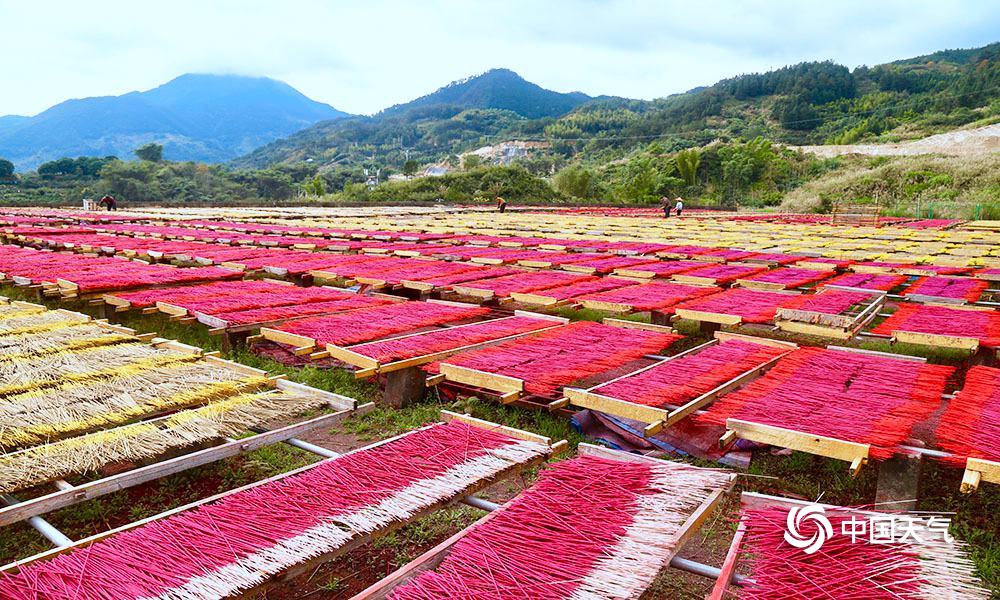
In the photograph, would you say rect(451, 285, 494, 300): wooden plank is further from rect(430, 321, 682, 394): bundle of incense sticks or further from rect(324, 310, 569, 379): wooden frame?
rect(324, 310, 569, 379): wooden frame

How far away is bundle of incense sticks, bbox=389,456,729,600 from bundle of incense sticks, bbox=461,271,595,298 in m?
5.63

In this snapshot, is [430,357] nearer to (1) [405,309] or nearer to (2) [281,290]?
(1) [405,309]

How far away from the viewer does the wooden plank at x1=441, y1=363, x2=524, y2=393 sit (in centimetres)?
486

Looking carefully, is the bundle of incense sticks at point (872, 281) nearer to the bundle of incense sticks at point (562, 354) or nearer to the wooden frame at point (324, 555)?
the bundle of incense sticks at point (562, 354)

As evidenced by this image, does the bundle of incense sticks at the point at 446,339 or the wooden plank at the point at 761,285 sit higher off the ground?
the wooden plank at the point at 761,285

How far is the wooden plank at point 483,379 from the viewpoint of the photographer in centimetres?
486

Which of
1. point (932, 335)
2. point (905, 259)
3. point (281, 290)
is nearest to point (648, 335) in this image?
point (932, 335)

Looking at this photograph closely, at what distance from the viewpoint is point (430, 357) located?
570 centimetres

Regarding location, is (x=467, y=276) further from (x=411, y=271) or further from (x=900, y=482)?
(x=900, y=482)

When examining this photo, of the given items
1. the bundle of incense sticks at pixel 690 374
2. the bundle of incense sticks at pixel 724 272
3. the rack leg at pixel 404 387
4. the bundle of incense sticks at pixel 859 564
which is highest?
the bundle of incense sticks at pixel 724 272

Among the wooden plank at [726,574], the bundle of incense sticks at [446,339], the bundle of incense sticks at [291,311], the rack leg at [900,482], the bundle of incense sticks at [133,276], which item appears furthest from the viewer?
the bundle of incense sticks at [133,276]

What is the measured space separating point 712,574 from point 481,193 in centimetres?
5131

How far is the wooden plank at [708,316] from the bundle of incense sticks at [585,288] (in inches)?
59.8

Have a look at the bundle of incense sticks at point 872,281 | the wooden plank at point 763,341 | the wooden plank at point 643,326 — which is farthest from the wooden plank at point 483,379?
the bundle of incense sticks at point 872,281
